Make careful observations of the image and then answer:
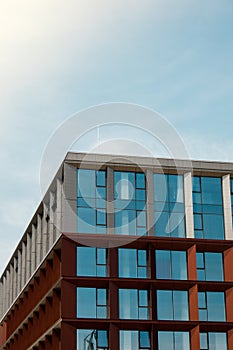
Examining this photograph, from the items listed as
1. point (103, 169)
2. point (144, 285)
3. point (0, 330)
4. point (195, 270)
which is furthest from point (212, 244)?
point (0, 330)

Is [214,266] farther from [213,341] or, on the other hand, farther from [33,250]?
[33,250]

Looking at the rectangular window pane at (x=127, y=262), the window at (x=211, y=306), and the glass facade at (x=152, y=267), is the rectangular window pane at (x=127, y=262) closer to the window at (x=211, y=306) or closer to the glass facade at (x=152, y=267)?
the glass facade at (x=152, y=267)

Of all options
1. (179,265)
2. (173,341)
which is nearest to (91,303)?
(173,341)

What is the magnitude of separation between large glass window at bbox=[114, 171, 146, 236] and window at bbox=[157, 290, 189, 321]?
4.26 m

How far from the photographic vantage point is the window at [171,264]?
50.0 metres

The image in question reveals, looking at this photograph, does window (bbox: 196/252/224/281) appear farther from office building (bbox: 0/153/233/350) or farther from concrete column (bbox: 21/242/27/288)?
concrete column (bbox: 21/242/27/288)

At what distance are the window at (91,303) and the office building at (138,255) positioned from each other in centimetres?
6

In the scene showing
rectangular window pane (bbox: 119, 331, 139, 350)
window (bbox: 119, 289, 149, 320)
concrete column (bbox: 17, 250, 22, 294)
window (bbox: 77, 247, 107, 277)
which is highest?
concrete column (bbox: 17, 250, 22, 294)

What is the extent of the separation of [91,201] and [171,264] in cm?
666

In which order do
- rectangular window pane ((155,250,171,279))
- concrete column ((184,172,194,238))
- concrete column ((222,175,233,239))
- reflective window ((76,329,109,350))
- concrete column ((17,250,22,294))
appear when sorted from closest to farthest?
1. reflective window ((76,329,109,350))
2. rectangular window pane ((155,250,171,279))
3. concrete column ((184,172,194,238))
4. concrete column ((222,175,233,239))
5. concrete column ((17,250,22,294))

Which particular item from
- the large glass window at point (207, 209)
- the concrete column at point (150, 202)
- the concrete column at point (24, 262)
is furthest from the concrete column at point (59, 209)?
the concrete column at point (24, 262)

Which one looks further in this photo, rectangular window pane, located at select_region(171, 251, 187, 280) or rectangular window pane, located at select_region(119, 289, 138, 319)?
rectangular window pane, located at select_region(171, 251, 187, 280)

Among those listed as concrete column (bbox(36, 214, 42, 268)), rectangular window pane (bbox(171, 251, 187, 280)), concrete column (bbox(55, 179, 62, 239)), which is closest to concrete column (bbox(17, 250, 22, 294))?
concrete column (bbox(36, 214, 42, 268))

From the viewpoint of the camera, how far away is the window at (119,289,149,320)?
48281 millimetres
